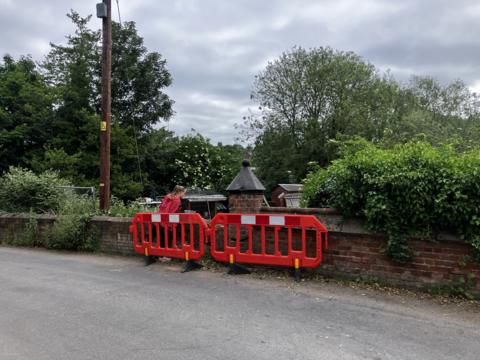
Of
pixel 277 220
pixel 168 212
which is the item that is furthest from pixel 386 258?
pixel 168 212

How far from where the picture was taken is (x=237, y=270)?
6691mm

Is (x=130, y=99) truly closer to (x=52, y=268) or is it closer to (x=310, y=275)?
(x=52, y=268)

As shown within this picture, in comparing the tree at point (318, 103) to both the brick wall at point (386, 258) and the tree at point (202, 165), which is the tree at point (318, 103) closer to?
the tree at point (202, 165)

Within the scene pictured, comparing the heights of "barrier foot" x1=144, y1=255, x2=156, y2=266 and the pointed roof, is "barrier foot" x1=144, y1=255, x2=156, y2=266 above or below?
Result: below

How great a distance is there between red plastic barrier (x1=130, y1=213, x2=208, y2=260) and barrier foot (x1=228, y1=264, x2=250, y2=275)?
655 mm

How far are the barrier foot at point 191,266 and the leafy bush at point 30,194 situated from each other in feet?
20.1

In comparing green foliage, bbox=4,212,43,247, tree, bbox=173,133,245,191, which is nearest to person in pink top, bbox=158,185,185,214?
green foliage, bbox=4,212,43,247

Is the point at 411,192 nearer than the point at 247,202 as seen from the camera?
Yes

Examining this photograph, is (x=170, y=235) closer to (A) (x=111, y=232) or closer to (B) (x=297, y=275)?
(A) (x=111, y=232)

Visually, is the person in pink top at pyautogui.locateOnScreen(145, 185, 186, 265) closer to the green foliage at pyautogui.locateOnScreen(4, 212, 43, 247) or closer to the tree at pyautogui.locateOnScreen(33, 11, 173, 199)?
the green foliage at pyautogui.locateOnScreen(4, 212, 43, 247)

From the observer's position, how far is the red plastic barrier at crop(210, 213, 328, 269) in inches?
239

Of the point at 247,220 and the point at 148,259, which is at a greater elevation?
the point at 247,220

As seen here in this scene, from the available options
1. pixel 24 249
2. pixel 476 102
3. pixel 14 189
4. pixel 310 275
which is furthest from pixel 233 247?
pixel 476 102

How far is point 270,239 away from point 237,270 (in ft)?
2.56
